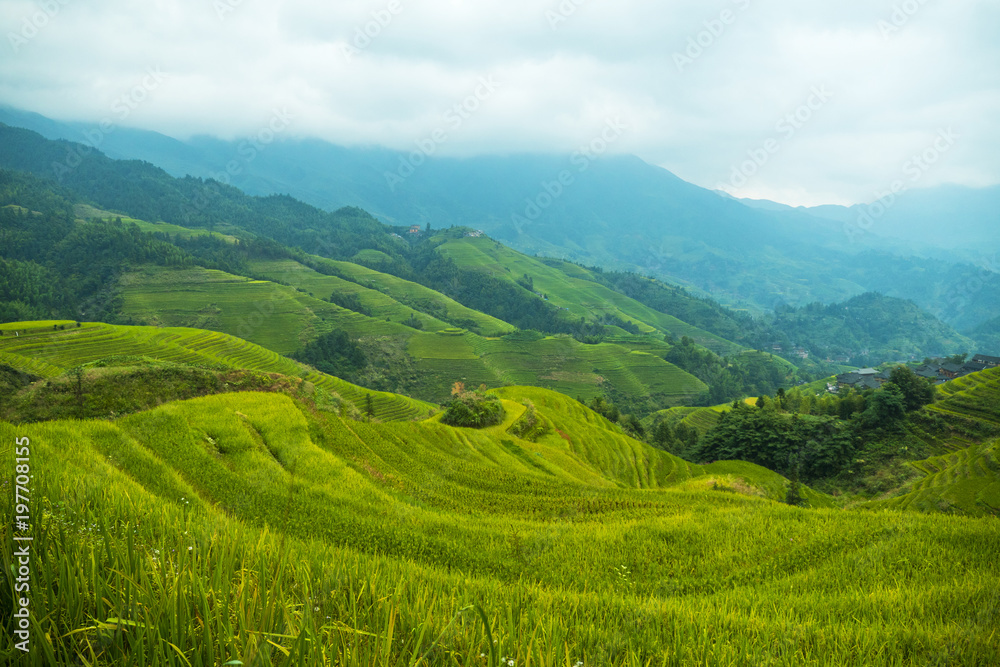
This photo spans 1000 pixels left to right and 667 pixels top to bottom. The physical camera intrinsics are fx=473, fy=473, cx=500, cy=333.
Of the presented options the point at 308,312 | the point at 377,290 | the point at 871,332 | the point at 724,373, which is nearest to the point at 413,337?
the point at 308,312

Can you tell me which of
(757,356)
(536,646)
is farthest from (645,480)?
(757,356)

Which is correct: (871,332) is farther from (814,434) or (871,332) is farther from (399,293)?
(814,434)

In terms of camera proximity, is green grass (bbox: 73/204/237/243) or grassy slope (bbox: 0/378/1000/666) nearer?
grassy slope (bbox: 0/378/1000/666)

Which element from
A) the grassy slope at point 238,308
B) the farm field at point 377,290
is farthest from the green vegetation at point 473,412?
the farm field at point 377,290

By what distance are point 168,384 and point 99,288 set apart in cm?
10255

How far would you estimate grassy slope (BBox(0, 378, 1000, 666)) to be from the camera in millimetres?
1551

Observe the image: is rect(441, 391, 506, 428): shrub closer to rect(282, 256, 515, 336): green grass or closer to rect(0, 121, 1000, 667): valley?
rect(0, 121, 1000, 667): valley

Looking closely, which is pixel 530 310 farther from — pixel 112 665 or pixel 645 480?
pixel 112 665

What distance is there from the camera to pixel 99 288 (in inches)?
3536

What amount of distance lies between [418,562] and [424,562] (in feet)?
1.20

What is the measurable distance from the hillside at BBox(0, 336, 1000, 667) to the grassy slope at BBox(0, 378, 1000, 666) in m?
0.02

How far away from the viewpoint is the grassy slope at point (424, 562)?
155cm

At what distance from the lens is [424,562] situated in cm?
477

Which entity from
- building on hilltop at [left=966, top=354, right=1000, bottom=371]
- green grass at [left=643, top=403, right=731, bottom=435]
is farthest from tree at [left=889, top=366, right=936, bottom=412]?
building on hilltop at [left=966, top=354, right=1000, bottom=371]
